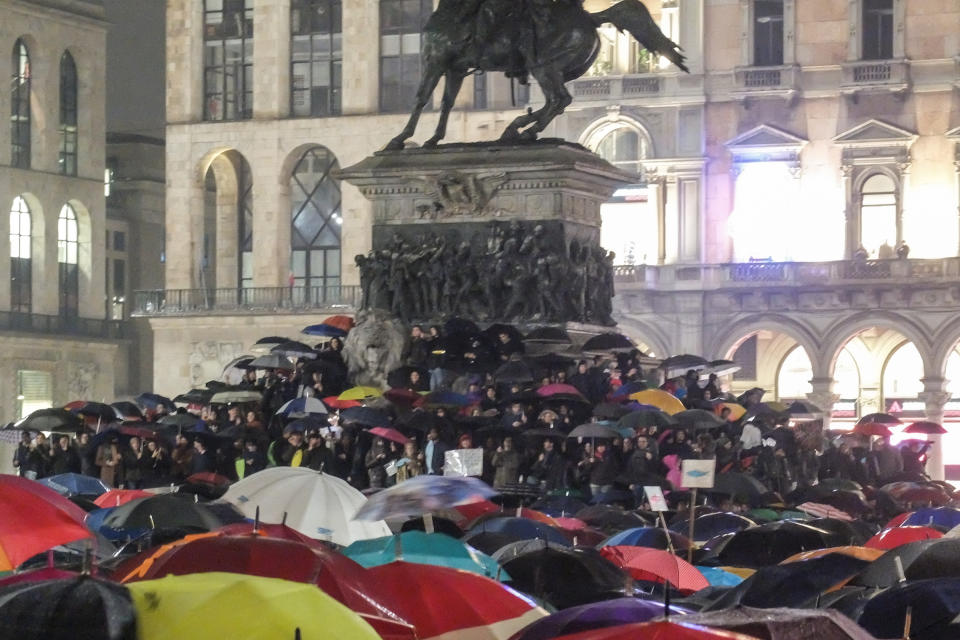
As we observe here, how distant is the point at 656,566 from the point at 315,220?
5938 centimetres

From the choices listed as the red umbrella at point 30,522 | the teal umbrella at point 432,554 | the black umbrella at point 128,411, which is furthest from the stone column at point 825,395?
the red umbrella at point 30,522

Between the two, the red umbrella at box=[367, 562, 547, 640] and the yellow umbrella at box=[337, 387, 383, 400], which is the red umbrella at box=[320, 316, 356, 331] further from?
the red umbrella at box=[367, 562, 547, 640]

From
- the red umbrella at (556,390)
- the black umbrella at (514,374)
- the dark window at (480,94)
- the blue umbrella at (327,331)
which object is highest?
the dark window at (480,94)

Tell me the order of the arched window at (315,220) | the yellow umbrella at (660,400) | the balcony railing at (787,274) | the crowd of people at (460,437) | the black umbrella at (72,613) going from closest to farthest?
the black umbrella at (72,613) < the crowd of people at (460,437) < the yellow umbrella at (660,400) < the balcony railing at (787,274) < the arched window at (315,220)

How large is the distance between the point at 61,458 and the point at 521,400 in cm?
595

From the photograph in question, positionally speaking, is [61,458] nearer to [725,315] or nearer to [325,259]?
[725,315]

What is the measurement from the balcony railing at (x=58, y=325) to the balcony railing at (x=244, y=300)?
3816 millimetres

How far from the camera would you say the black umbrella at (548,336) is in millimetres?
32156

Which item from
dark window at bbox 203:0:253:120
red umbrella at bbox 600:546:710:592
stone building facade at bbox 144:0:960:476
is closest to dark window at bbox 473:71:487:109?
stone building facade at bbox 144:0:960:476

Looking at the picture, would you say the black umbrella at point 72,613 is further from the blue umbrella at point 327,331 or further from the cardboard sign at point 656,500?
the blue umbrella at point 327,331

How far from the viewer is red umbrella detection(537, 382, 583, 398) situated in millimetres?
29891

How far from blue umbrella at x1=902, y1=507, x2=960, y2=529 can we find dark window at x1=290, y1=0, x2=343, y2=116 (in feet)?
175

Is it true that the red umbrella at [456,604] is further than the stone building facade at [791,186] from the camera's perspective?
No

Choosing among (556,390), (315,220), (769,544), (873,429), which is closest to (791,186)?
(315,220)
